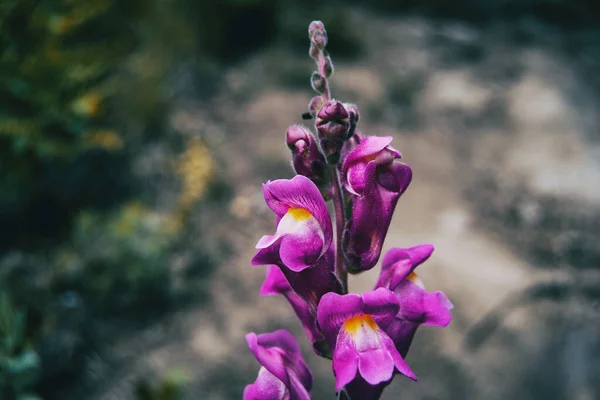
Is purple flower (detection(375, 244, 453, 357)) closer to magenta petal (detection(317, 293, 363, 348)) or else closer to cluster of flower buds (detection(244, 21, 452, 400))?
cluster of flower buds (detection(244, 21, 452, 400))

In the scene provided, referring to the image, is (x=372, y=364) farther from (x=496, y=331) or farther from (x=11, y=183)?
(x=11, y=183)

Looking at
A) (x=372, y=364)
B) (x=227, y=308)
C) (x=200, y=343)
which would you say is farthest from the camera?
(x=227, y=308)

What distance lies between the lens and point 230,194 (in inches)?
199

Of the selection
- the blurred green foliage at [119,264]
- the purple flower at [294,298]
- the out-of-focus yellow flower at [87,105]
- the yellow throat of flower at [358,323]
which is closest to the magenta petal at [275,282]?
the purple flower at [294,298]

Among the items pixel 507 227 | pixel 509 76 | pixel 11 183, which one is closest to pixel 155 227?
pixel 11 183

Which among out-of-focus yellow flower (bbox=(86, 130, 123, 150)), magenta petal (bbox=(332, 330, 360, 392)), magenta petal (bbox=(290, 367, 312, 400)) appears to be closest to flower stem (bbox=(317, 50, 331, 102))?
magenta petal (bbox=(332, 330, 360, 392))

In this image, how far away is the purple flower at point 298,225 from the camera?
108 cm

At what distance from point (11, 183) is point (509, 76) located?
530 centimetres

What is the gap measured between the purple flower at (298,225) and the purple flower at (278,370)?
21cm

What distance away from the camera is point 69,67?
14.0 feet

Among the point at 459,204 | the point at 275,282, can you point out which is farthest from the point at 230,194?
the point at 275,282

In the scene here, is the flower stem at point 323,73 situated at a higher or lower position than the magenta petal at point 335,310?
higher

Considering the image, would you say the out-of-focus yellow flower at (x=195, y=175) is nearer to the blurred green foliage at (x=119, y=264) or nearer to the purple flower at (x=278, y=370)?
the blurred green foliage at (x=119, y=264)

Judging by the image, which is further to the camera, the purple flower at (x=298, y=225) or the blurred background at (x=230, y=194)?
the blurred background at (x=230, y=194)
